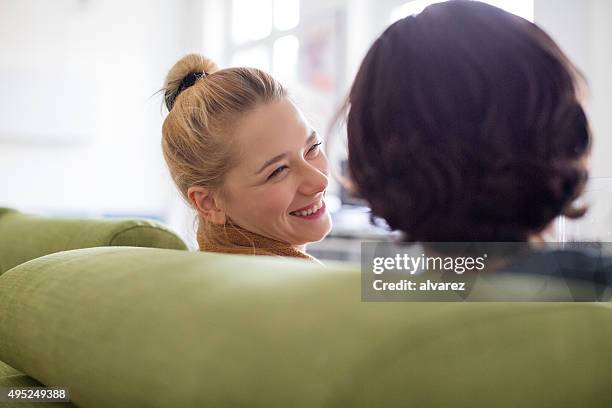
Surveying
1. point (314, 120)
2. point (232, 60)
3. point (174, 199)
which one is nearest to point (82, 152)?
point (174, 199)

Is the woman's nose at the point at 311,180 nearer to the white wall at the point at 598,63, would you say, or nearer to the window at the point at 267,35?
the white wall at the point at 598,63

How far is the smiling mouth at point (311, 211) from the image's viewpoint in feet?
4.25

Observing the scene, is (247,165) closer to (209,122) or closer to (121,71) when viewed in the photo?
(209,122)

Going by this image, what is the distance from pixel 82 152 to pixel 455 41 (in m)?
6.28

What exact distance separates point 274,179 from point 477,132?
633 mm

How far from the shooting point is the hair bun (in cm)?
144

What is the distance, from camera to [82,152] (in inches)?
258

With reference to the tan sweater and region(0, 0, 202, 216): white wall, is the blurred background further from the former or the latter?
the tan sweater

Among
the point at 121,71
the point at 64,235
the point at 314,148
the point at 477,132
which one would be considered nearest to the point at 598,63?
the point at 314,148

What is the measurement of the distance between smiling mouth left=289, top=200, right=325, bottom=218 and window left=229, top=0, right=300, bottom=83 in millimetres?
4946

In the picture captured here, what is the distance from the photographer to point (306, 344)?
1.57 ft

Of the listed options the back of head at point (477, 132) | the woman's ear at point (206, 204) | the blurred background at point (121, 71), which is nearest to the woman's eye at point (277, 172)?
the woman's ear at point (206, 204)

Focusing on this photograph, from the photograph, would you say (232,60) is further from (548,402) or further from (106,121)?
(548,402)

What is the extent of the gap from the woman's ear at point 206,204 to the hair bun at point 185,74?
0.83 feet
